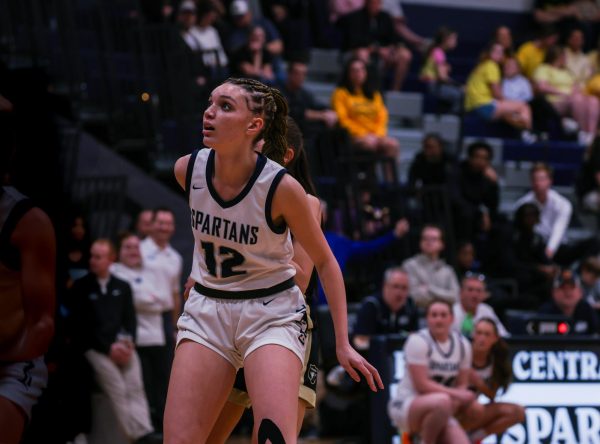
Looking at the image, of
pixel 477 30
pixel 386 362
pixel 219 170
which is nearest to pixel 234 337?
pixel 219 170

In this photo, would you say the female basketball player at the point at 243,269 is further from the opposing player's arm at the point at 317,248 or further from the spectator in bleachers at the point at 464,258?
the spectator in bleachers at the point at 464,258

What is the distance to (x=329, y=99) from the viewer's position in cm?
1544

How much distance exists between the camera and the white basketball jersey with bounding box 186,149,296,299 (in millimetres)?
5145

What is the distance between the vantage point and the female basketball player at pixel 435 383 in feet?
30.8

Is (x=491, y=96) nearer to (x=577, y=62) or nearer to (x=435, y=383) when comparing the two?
(x=577, y=62)

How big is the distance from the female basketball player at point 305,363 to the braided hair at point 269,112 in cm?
5


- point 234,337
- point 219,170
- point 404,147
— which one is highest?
point 219,170

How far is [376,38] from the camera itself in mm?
15977

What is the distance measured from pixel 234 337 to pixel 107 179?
6.47 meters

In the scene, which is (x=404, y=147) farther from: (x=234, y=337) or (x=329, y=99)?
(x=234, y=337)

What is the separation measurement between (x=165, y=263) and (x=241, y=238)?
538 cm

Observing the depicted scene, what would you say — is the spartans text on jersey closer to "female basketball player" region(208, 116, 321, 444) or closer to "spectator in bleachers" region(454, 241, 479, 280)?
"female basketball player" region(208, 116, 321, 444)

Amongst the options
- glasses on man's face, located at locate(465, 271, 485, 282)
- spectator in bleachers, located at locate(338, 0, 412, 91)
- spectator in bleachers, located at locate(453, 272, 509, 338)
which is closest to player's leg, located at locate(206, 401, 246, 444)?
spectator in bleachers, located at locate(453, 272, 509, 338)

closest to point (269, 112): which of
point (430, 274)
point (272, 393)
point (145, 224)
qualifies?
point (272, 393)
